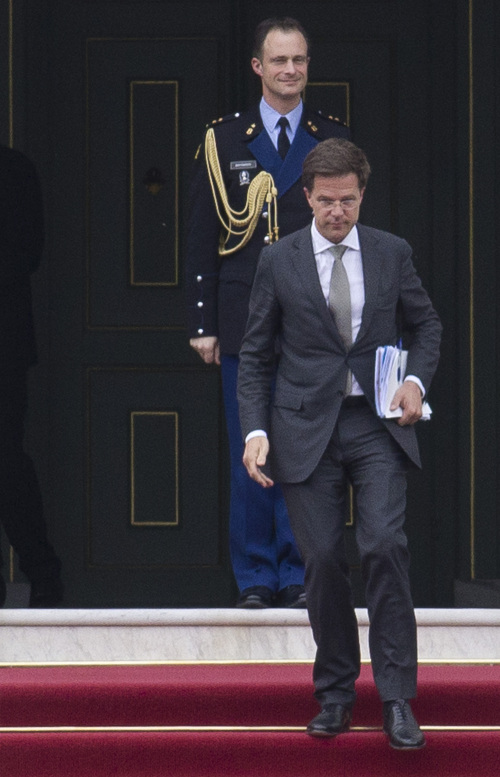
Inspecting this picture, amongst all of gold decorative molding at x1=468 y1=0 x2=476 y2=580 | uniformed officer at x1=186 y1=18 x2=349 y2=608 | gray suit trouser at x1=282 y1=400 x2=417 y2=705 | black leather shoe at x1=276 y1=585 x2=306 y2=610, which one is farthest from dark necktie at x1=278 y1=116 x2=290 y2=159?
black leather shoe at x1=276 y1=585 x2=306 y2=610

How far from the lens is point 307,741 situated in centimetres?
457

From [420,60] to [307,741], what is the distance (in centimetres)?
322

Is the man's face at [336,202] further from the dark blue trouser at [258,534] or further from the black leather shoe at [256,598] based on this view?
the black leather shoe at [256,598]

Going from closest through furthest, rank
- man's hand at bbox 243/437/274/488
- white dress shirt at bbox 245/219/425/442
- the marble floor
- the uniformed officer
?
man's hand at bbox 243/437/274/488 → white dress shirt at bbox 245/219/425/442 → the marble floor → the uniformed officer

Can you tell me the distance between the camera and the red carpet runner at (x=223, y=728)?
4543 millimetres

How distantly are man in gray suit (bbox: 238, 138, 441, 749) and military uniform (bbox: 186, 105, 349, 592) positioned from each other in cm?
90

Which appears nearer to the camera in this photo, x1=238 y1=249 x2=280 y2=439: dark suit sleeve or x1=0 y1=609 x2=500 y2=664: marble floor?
x1=238 y1=249 x2=280 y2=439: dark suit sleeve

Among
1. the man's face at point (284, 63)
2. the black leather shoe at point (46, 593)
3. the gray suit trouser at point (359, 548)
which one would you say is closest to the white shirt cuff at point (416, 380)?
the gray suit trouser at point (359, 548)

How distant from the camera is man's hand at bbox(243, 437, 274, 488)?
14.3ft

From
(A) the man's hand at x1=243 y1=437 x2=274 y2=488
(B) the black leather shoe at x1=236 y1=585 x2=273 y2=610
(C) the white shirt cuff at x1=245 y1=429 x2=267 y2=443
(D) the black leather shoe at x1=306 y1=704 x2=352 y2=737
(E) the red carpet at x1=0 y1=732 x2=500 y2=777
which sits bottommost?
(E) the red carpet at x1=0 y1=732 x2=500 y2=777

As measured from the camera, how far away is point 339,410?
14.4 ft

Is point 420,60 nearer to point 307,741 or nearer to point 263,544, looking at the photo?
point 263,544

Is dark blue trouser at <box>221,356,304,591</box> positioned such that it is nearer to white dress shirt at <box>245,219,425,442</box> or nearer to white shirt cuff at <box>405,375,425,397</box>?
white dress shirt at <box>245,219,425,442</box>

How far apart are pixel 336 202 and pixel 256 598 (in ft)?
5.13
